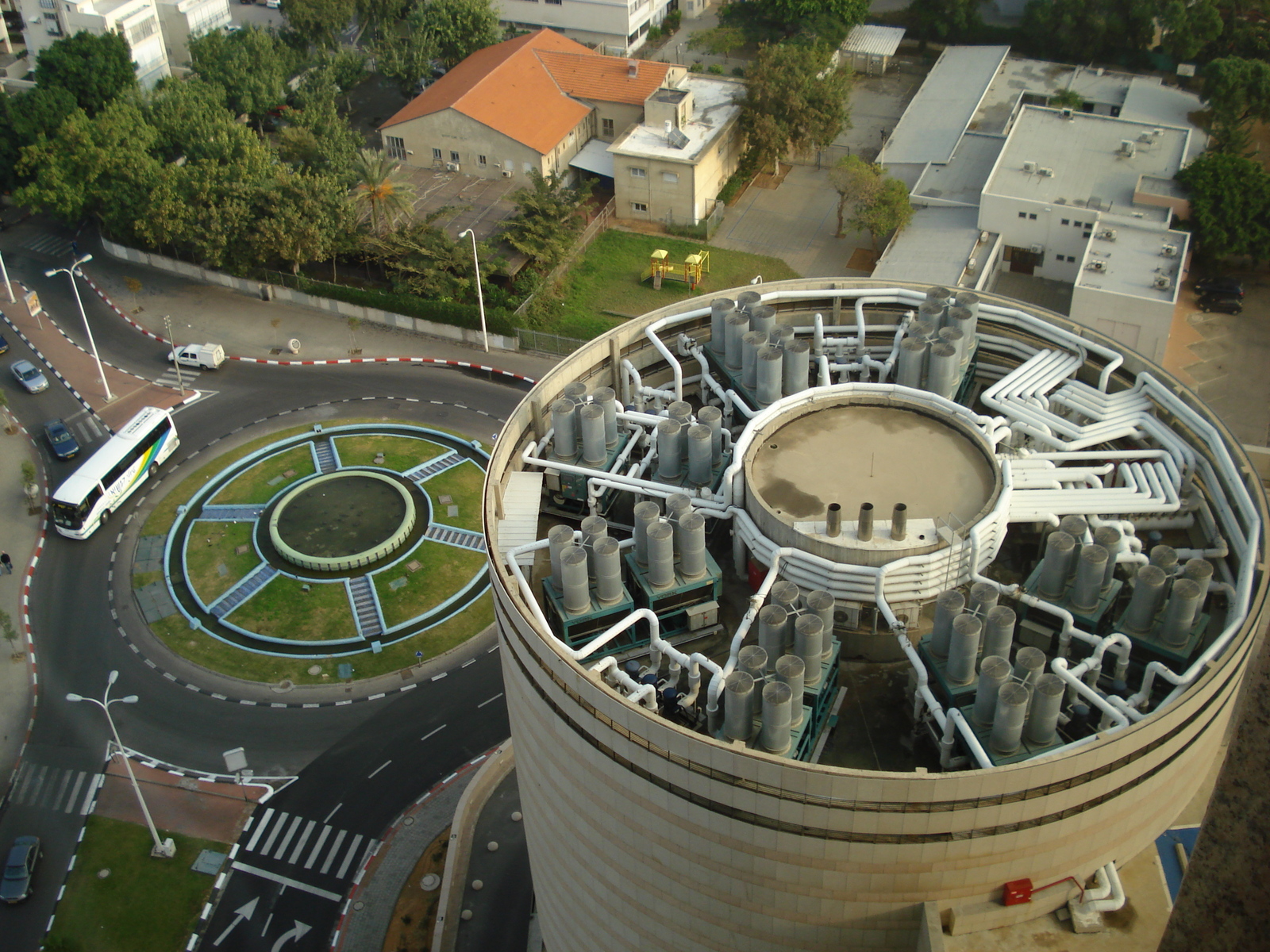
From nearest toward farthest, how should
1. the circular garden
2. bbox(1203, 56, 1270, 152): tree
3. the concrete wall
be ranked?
the circular garden, the concrete wall, bbox(1203, 56, 1270, 152): tree

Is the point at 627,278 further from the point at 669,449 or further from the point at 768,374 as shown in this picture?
the point at 669,449

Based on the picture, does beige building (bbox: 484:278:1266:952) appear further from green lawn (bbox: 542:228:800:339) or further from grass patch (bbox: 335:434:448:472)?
green lawn (bbox: 542:228:800:339)

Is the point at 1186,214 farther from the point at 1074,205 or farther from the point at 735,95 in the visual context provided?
the point at 735,95

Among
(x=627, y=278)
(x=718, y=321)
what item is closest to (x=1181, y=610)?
(x=718, y=321)

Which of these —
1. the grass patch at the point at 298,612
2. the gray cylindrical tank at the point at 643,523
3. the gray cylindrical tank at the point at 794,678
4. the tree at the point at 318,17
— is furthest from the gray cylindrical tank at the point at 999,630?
the tree at the point at 318,17

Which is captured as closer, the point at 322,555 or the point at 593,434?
the point at 593,434

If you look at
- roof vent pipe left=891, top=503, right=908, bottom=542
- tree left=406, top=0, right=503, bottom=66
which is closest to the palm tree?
tree left=406, top=0, right=503, bottom=66
